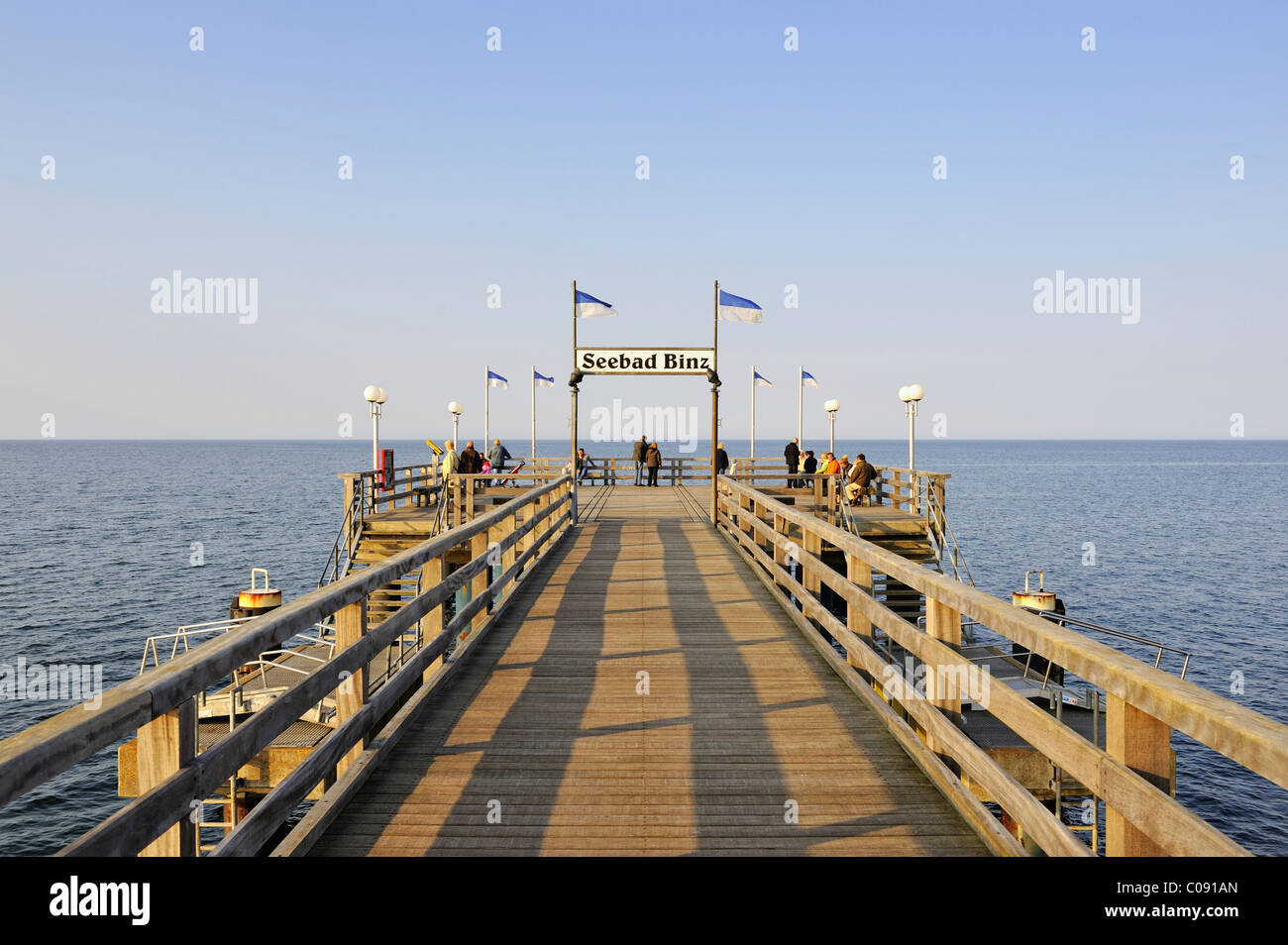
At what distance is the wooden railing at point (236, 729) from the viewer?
2178 millimetres

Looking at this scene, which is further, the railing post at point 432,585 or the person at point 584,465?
the person at point 584,465

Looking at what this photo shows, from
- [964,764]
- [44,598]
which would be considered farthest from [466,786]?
[44,598]

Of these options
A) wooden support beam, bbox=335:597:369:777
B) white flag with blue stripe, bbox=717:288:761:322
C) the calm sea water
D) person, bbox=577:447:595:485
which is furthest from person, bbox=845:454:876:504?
wooden support beam, bbox=335:597:369:777

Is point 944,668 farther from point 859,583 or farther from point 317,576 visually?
point 317,576

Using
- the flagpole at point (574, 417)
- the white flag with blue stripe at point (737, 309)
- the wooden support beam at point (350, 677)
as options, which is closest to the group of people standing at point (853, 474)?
the white flag with blue stripe at point (737, 309)

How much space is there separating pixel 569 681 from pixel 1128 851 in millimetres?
4452

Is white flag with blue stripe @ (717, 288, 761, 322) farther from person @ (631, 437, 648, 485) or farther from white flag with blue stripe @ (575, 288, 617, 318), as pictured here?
person @ (631, 437, 648, 485)

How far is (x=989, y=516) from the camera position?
68.9m

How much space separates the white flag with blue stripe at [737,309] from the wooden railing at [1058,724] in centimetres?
1314

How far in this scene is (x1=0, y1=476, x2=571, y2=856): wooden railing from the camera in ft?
7.14

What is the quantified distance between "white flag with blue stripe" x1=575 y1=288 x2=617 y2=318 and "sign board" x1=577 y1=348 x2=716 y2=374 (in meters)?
1.62

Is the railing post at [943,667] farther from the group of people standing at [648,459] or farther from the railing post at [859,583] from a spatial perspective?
the group of people standing at [648,459]
